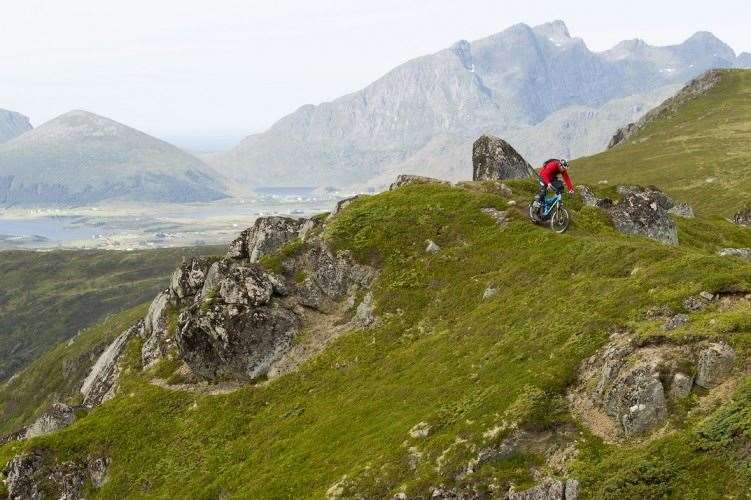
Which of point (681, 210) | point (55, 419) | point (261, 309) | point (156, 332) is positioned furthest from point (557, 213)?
point (55, 419)

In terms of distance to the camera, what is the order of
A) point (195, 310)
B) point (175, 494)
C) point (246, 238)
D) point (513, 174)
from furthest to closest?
point (513, 174), point (246, 238), point (195, 310), point (175, 494)

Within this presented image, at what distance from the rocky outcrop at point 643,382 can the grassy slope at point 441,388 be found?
2.53 feet

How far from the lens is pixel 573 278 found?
30828 millimetres

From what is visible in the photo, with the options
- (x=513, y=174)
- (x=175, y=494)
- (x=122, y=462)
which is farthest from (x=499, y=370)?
(x=513, y=174)

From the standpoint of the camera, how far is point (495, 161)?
71000 millimetres

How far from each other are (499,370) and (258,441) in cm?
1364

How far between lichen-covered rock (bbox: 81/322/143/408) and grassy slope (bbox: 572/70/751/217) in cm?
8877

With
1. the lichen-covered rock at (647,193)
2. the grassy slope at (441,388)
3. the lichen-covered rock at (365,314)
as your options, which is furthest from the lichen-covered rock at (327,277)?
the lichen-covered rock at (647,193)

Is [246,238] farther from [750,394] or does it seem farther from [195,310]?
[750,394]

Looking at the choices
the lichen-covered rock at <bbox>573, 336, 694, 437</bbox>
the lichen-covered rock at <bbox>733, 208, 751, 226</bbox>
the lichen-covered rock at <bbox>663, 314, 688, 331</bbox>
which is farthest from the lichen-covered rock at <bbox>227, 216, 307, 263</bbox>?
the lichen-covered rock at <bbox>733, 208, 751, 226</bbox>

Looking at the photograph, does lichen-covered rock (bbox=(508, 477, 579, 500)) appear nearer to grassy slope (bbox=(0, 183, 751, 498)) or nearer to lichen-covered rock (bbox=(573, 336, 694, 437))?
grassy slope (bbox=(0, 183, 751, 498))

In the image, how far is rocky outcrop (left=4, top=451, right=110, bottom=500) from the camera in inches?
1332

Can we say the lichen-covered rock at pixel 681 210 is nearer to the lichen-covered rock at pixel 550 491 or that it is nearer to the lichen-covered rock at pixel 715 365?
the lichen-covered rock at pixel 715 365

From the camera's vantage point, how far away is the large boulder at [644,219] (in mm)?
50938
